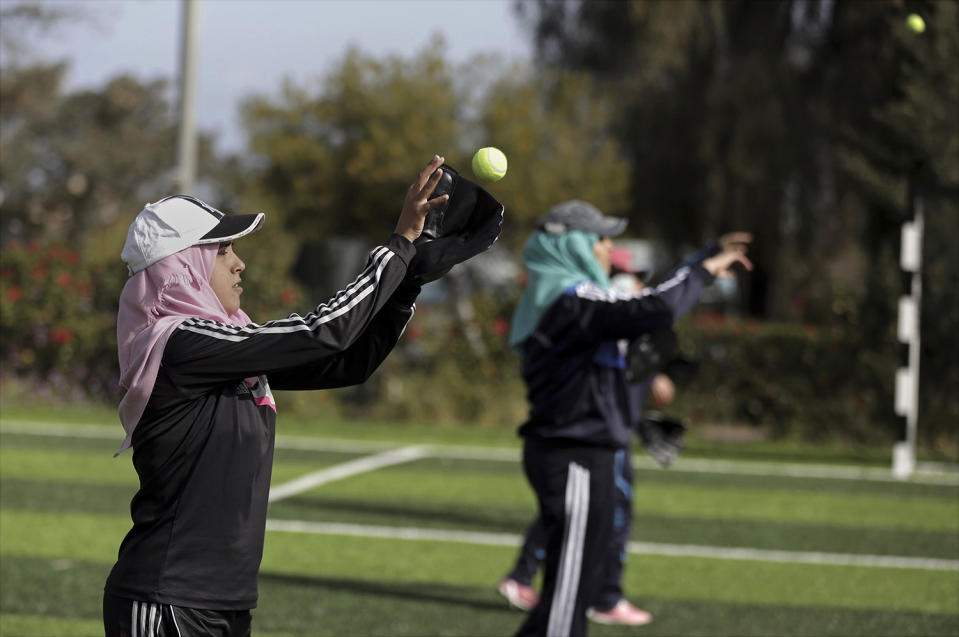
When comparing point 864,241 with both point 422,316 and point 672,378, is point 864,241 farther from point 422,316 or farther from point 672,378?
point 672,378

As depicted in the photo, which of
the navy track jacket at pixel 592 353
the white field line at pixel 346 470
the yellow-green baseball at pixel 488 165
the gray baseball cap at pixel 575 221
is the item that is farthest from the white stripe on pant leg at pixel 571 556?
the white field line at pixel 346 470

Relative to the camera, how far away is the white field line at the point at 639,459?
45.9 feet

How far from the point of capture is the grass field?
742 centimetres

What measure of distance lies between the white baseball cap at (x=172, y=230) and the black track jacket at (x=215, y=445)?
0.67 feet

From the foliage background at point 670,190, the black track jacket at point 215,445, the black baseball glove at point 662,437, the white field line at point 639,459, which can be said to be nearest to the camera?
the black track jacket at point 215,445

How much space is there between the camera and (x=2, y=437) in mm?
14719

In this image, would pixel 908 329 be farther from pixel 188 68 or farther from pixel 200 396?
pixel 200 396

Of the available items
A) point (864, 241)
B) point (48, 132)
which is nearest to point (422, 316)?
point (864, 241)

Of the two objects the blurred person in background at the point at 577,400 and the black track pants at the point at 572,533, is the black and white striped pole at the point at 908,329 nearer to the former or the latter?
the blurred person in background at the point at 577,400

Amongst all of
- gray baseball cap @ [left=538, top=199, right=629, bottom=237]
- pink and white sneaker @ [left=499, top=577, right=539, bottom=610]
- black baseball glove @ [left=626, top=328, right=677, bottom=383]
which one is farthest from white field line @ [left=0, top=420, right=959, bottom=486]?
gray baseball cap @ [left=538, top=199, right=629, bottom=237]

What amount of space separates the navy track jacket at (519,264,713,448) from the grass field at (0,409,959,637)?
75.5 inches

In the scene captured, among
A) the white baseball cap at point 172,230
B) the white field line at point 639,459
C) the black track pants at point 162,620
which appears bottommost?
the white field line at point 639,459

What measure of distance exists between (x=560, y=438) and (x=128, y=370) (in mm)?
2372

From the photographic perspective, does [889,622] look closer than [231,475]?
No
